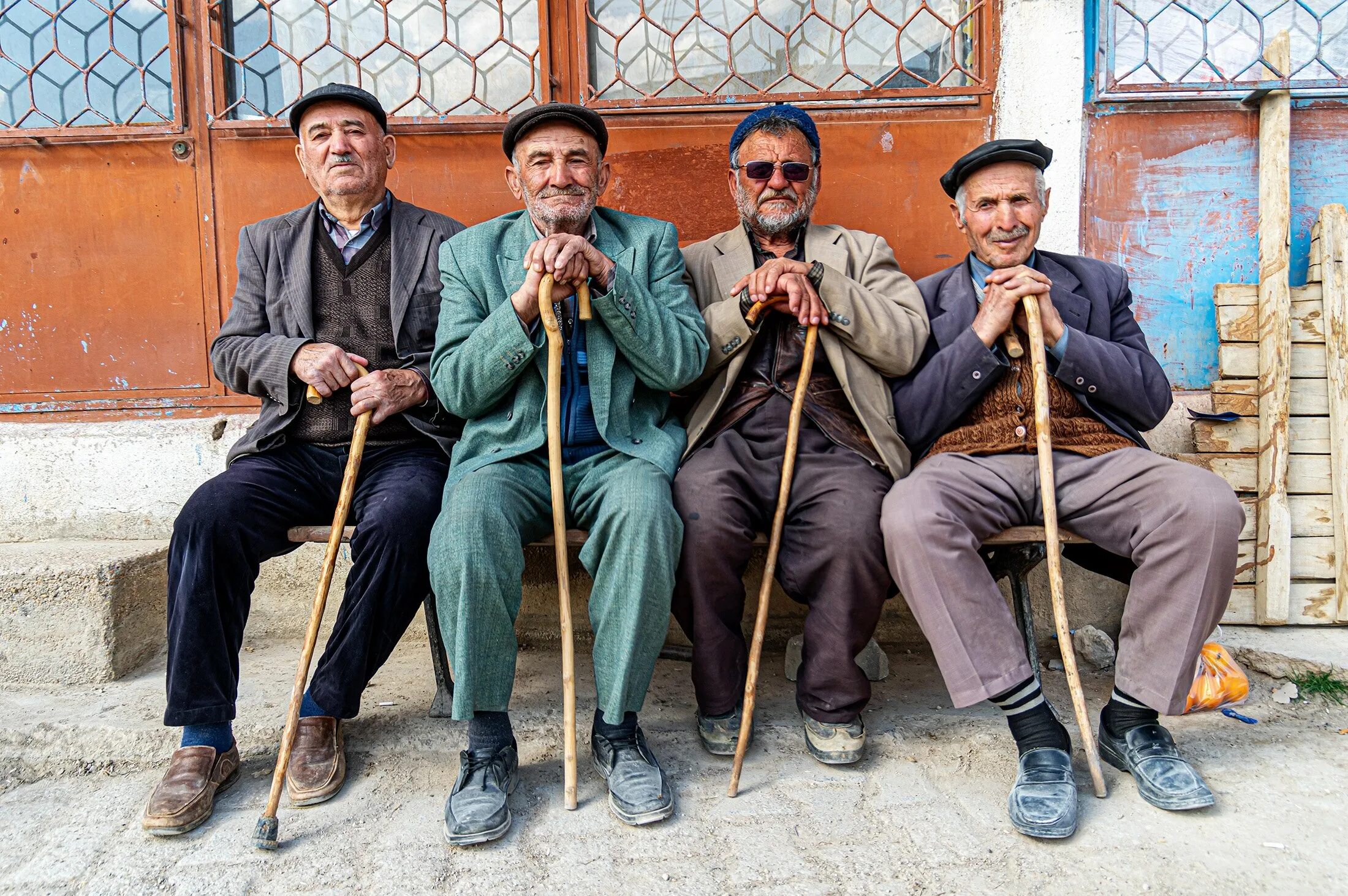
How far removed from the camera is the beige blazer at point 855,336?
2.62m

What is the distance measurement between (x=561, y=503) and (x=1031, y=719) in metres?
1.33

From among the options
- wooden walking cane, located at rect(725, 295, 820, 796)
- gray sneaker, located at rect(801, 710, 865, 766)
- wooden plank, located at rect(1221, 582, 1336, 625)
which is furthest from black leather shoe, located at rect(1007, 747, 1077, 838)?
wooden plank, located at rect(1221, 582, 1336, 625)

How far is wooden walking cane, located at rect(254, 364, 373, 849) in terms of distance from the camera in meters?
2.05

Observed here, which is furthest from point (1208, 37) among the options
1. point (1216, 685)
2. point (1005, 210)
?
point (1216, 685)

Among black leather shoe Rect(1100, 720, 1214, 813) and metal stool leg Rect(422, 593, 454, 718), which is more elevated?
metal stool leg Rect(422, 593, 454, 718)

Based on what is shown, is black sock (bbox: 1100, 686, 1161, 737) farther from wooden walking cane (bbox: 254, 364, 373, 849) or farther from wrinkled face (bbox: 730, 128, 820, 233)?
wooden walking cane (bbox: 254, 364, 373, 849)

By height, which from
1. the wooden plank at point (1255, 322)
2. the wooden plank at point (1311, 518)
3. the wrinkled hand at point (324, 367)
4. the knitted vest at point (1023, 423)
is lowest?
the wooden plank at point (1311, 518)

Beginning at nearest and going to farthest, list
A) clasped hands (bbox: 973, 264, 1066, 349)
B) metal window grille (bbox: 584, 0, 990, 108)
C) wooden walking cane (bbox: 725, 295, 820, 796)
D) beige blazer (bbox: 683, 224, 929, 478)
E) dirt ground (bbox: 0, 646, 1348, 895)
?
dirt ground (bbox: 0, 646, 1348, 895) < wooden walking cane (bbox: 725, 295, 820, 796) < clasped hands (bbox: 973, 264, 1066, 349) < beige blazer (bbox: 683, 224, 929, 478) < metal window grille (bbox: 584, 0, 990, 108)

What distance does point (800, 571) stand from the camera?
2482 millimetres

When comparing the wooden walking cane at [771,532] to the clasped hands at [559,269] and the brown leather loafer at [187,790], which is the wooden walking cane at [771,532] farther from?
the brown leather loafer at [187,790]

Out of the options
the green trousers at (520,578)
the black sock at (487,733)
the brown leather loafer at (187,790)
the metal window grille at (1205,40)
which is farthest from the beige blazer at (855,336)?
the brown leather loafer at (187,790)

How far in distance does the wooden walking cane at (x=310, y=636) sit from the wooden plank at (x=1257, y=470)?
9.45 feet

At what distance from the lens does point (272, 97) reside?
11.7ft

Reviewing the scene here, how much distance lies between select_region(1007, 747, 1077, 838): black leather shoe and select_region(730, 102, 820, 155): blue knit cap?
1.99m
